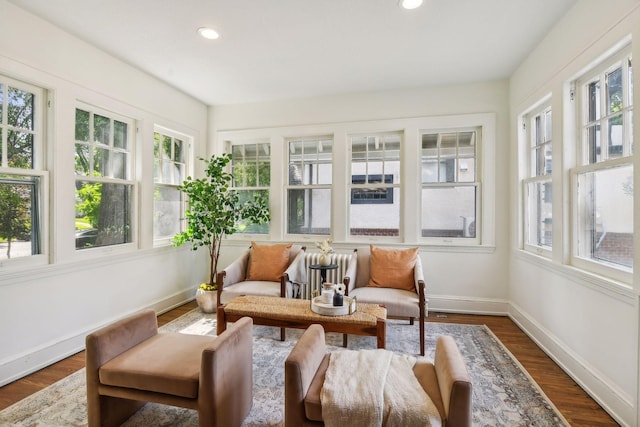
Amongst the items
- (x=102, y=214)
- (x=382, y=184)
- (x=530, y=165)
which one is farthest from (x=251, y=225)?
(x=530, y=165)

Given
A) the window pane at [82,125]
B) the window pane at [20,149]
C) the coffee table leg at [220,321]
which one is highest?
the window pane at [82,125]

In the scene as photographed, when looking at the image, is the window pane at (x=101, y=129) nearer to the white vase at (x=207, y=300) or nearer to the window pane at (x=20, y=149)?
the window pane at (x=20, y=149)

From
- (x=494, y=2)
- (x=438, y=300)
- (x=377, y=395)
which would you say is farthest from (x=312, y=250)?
(x=494, y=2)

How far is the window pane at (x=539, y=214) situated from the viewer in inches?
119

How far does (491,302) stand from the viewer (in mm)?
3781

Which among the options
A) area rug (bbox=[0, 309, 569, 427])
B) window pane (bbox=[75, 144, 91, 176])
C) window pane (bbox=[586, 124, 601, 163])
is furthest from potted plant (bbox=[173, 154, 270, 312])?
window pane (bbox=[586, 124, 601, 163])

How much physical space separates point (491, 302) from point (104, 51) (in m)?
5.04

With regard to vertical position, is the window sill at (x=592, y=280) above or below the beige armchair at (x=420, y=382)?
above

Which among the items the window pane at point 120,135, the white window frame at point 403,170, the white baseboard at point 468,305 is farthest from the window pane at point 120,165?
the white baseboard at point 468,305

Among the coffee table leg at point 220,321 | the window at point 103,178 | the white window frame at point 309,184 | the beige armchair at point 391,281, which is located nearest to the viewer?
the coffee table leg at point 220,321

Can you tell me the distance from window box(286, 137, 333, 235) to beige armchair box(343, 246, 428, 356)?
2.97ft

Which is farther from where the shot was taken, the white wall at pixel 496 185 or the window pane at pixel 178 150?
the window pane at pixel 178 150

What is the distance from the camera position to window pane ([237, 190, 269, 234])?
457 centimetres

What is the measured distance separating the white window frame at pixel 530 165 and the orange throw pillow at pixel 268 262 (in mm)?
2704
